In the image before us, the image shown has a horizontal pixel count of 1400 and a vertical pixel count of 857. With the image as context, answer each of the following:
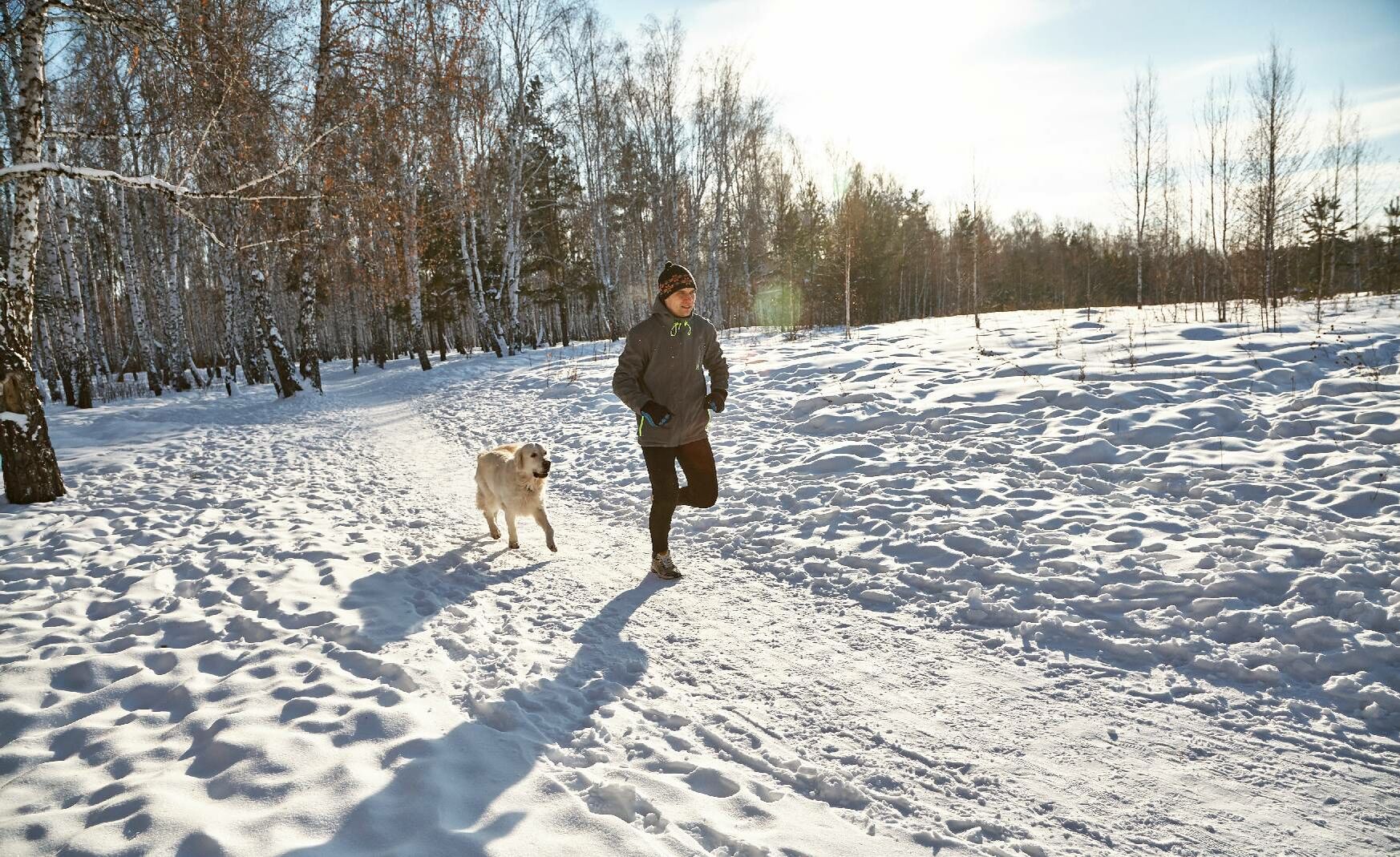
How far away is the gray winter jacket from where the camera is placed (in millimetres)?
4723

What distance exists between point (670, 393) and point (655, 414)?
0.24m

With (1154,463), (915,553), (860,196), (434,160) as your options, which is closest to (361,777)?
(915,553)

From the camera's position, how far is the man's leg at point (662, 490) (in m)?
4.83

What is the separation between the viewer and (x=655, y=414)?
15.1ft

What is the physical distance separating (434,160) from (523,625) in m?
15.3

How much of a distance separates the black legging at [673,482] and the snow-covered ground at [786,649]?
47 centimetres

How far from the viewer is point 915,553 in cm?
491

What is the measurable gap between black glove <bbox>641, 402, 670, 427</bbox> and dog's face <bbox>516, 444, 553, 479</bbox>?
1.22 meters

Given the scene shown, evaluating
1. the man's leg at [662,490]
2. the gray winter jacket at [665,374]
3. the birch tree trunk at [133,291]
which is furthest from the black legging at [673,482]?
the birch tree trunk at [133,291]

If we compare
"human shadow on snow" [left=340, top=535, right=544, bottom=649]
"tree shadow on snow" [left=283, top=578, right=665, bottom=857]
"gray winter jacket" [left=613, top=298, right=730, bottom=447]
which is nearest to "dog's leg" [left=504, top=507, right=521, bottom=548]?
"human shadow on snow" [left=340, top=535, right=544, bottom=649]

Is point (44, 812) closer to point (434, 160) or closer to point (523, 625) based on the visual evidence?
point (523, 625)

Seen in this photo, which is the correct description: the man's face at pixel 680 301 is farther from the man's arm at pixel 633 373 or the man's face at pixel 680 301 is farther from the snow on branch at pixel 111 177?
the snow on branch at pixel 111 177

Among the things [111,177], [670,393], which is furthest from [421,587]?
[111,177]

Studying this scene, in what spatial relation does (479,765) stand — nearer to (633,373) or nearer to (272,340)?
(633,373)
